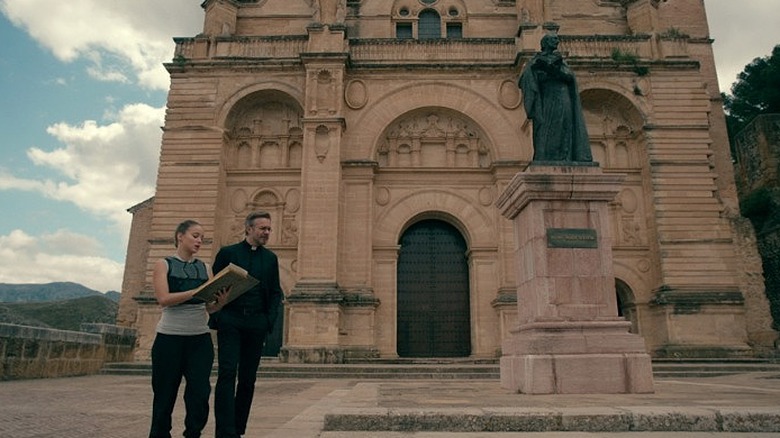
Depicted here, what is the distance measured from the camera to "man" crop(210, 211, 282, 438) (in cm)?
390

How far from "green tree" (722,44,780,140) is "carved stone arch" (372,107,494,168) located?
24.3 meters

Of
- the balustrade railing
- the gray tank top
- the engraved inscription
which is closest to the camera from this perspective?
the gray tank top

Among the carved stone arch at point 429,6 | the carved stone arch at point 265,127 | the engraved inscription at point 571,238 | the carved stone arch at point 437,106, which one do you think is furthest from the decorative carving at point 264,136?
the engraved inscription at point 571,238

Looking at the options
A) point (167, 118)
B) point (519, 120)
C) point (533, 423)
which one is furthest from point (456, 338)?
point (533, 423)

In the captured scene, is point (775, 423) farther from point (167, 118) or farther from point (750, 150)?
point (750, 150)

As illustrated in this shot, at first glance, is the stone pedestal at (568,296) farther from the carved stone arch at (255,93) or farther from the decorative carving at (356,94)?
the carved stone arch at (255,93)

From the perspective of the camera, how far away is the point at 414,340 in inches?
712

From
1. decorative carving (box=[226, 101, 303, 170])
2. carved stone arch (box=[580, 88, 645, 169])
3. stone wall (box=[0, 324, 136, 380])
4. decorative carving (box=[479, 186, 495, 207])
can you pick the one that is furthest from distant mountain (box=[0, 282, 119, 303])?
carved stone arch (box=[580, 88, 645, 169])

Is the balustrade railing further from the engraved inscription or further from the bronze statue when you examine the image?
the engraved inscription

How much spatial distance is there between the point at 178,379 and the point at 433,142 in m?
16.5

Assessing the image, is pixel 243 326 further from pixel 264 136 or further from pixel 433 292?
pixel 264 136

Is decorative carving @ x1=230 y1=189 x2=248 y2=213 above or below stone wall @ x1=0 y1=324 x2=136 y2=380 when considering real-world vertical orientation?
above

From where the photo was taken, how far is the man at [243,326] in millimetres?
3898

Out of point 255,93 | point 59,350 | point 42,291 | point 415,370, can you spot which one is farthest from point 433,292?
point 42,291
